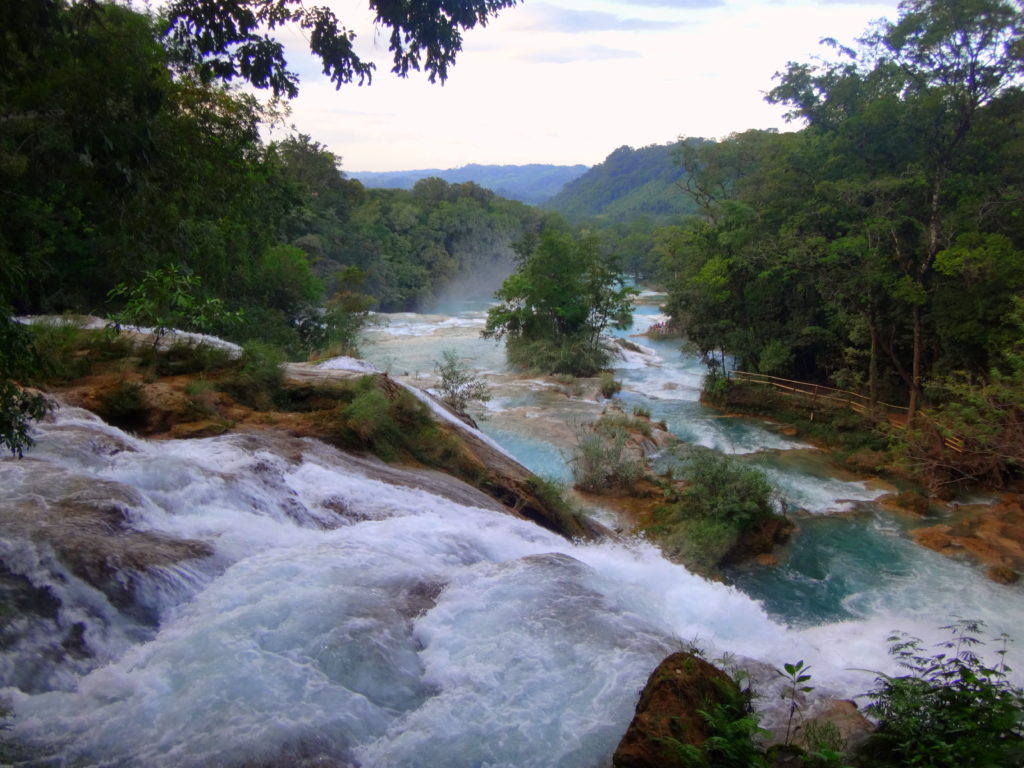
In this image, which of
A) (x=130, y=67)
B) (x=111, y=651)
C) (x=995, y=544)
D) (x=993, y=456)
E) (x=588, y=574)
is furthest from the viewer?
(x=993, y=456)

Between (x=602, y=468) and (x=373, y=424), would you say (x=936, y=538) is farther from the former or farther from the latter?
(x=373, y=424)

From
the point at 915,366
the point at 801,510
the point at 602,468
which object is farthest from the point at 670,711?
the point at 915,366

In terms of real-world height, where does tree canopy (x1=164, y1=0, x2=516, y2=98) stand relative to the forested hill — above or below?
below

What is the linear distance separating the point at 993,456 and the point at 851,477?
10.3 feet

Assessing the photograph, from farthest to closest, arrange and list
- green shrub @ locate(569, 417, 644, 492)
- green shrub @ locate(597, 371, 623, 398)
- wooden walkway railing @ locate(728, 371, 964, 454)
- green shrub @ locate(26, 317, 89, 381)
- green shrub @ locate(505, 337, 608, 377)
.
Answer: green shrub @ locate(505, 337, 608, 377) → green shrub @ locate(597, 371, 623, 398) → wooden walkway railing @ locate(728, 371, 964, 454) → green shrub @ locate(569, 417, 644, 492) → green shrub @ locate(26, 317, 89, 381)

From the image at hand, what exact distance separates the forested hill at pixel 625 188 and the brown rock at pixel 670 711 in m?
121

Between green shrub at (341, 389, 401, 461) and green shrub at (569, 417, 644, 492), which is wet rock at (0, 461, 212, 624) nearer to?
green shrub at (341, 389, 401, 461)

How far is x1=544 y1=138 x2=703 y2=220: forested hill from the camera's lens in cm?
12638

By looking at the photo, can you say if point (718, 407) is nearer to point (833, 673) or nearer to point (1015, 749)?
point (833, 673)

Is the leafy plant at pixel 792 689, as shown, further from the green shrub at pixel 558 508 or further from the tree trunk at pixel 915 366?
the tree trunk at pixel 915 366

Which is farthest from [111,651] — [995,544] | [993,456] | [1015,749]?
[993,456]

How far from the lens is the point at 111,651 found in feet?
14.3

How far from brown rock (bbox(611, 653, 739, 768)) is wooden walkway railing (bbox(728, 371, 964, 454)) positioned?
43.7 feet

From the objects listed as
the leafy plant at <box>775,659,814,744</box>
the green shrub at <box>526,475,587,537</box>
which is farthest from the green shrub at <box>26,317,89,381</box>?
the leafy plant at <box>775,659,814,744</box>
